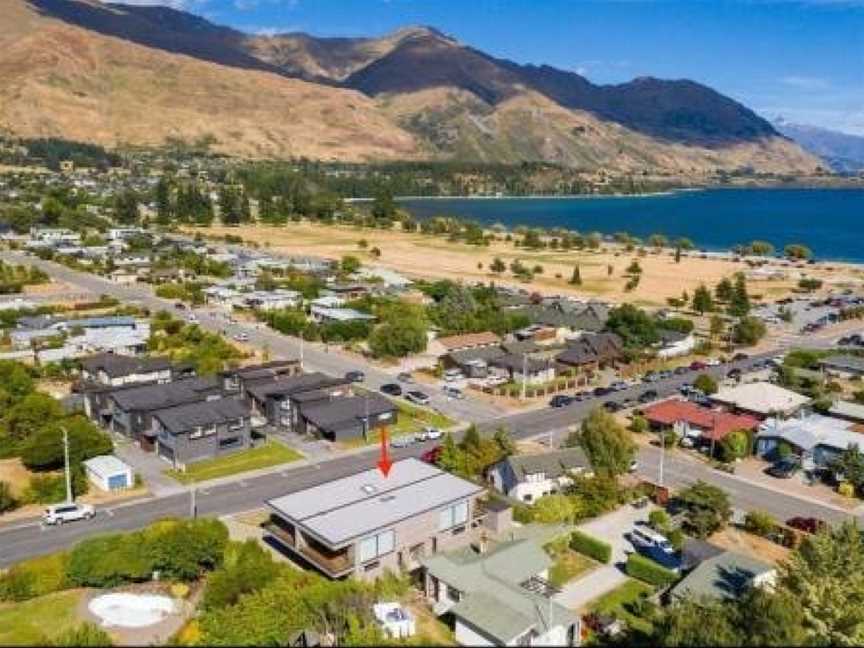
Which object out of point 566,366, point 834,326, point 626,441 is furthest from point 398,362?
point 834,326

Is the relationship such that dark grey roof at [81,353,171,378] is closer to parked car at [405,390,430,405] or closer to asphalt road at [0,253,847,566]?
asphalt road at [0,253,847,566]

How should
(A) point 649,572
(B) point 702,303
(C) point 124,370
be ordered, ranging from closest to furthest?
(A) point 649,572 < (C) point 124,370 < (B) point 702,303

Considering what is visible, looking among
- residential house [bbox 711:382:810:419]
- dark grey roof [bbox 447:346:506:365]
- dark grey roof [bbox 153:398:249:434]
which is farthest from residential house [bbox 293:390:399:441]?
residential house [bbox 711:382:810:419]

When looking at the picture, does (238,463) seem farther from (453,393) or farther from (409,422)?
(453,393)

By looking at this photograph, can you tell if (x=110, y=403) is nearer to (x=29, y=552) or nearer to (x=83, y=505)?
(x=83, y=505)

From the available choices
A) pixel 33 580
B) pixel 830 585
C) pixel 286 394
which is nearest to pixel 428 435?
pixel 286 394

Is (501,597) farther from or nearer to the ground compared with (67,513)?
farther from the ground
